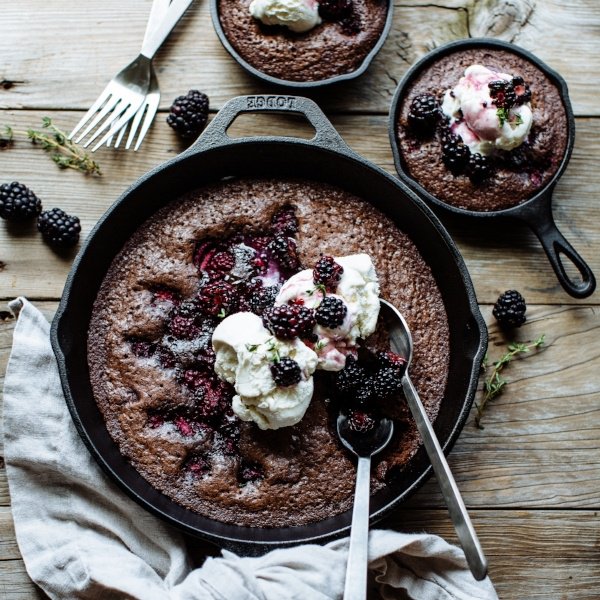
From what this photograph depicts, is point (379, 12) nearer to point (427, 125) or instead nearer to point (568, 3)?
point (427, 125)

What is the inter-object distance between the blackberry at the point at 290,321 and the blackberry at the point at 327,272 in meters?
0.10

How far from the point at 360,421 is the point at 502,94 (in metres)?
1.20

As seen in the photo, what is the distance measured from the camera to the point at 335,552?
7.41 feet

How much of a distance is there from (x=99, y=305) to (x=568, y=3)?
82.2 inches

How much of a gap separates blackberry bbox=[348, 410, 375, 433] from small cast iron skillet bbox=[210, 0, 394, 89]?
1144mm

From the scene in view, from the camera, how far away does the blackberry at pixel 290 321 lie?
6.93 ft

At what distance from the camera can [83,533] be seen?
243 cm

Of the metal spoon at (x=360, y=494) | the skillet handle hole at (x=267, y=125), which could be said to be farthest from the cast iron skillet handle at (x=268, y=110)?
the metal spoon at (x=360, y=494)

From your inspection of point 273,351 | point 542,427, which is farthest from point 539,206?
point 273,351

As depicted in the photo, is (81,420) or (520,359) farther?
(520,359)

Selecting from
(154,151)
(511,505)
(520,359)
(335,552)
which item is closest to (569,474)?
(511,505)

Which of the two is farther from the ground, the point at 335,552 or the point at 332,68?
the point at 332,68

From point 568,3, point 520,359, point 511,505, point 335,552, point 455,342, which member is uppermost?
point 568,3

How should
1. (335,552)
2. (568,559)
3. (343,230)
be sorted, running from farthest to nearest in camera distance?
(568,559), (343,230), (335,552)
